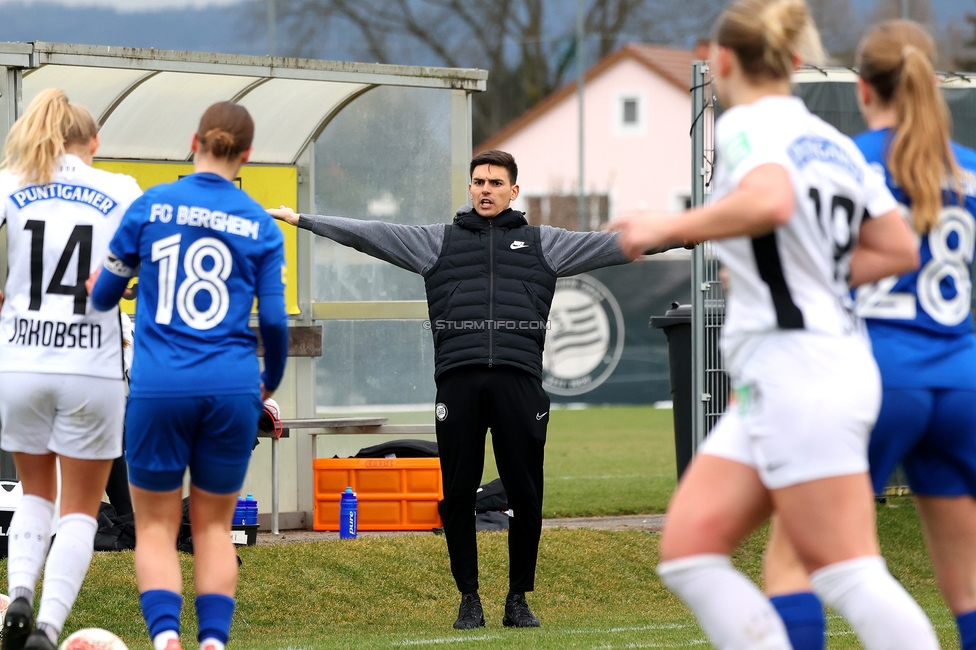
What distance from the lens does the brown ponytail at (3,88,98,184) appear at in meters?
5.10

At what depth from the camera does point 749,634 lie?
3.36 metres

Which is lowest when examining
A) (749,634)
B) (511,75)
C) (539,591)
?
(539,591)

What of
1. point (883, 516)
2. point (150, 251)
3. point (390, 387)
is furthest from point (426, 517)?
point (150, 251)

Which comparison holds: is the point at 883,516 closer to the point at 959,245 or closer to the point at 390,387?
the point at 390,387

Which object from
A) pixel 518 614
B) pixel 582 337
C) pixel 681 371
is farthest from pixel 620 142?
pixel 518 614


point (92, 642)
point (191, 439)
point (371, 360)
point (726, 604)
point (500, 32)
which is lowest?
point (92, 642)

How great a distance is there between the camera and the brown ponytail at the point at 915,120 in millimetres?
3734

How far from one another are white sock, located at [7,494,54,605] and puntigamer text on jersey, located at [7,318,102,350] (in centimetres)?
64

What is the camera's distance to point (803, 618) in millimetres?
3605

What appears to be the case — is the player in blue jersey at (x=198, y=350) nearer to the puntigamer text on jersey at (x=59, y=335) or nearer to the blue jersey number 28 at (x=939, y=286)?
the puntigamer text on jersey at (x=59, y=335)

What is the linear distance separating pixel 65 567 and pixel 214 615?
674mm

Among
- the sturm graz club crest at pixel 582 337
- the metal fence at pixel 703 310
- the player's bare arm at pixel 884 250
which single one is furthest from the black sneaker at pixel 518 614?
the sturm graz club crest at pixel 582 337

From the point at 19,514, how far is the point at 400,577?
10.7 ft

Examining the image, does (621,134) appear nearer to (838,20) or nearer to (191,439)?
(838,20)
